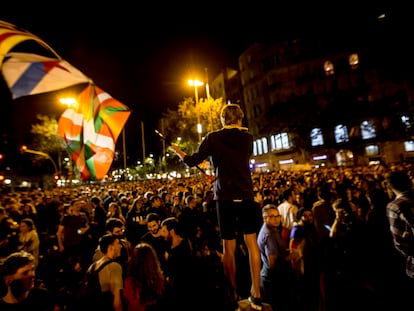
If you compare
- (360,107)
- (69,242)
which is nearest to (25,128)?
(69,242)

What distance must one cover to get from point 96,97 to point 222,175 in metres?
4.19

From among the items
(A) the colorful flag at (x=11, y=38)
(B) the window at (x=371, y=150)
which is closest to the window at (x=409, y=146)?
(B) the window at (x=371, y=150)

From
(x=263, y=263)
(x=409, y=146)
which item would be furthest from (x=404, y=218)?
(x=409, y=146)

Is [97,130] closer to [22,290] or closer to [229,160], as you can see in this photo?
[22,290]

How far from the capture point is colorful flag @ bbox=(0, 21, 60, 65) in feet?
16.2

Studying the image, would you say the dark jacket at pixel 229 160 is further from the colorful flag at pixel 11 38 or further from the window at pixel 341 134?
the window at pixel 341 134

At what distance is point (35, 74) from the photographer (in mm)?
5613

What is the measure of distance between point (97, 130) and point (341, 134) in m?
43.9

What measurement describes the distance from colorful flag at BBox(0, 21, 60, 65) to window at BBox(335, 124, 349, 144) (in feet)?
145

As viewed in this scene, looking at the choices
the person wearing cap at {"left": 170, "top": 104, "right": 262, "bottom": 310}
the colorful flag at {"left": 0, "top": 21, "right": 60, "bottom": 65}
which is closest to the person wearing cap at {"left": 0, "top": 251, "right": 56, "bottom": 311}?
the person wearing cap at {"left": 170, "top": 104, "right": 262, "bottom": 310}

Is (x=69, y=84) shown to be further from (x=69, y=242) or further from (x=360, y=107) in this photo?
(x=360, y=107)

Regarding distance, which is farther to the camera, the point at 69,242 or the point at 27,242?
the point at 69,242

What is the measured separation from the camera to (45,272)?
7.46 meters

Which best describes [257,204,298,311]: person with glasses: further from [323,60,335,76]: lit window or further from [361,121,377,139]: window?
[323,60,335,76]: lit window
